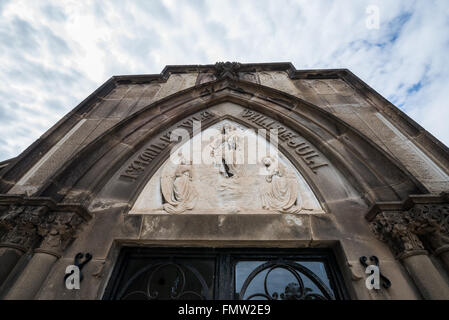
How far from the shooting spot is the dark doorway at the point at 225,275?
250 centimetres

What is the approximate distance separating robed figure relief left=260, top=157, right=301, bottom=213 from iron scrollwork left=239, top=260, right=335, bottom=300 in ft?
2.45

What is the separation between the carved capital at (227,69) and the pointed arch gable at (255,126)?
36 centimetres

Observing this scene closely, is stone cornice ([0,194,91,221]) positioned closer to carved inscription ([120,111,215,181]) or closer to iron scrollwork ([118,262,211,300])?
carved inscription ([120,111,215,181])

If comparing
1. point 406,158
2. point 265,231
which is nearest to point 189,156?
point 265,231

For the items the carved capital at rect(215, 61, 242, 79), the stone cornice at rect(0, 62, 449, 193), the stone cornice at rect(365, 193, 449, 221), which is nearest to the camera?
the stone cornice at rect(365, 193, 449, 221)

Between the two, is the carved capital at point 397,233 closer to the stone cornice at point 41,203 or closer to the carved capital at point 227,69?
the stone cornice at point 41,203

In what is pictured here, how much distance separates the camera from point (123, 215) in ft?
9.91

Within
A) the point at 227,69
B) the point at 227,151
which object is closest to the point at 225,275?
the point at 227,151

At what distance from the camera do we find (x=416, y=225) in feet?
7.69

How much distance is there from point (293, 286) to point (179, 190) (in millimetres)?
2142

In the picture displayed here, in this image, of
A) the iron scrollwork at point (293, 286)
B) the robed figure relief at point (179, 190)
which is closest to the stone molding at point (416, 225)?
the iron scrollwork at point (293, 286)

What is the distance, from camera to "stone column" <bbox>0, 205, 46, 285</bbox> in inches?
94.4

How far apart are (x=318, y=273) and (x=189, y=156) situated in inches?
112

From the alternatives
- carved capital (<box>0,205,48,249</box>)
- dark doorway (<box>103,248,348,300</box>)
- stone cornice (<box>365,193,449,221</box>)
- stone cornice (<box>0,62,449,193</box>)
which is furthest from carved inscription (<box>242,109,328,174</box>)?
carved capital (<box>0,205,48,249</box>)
